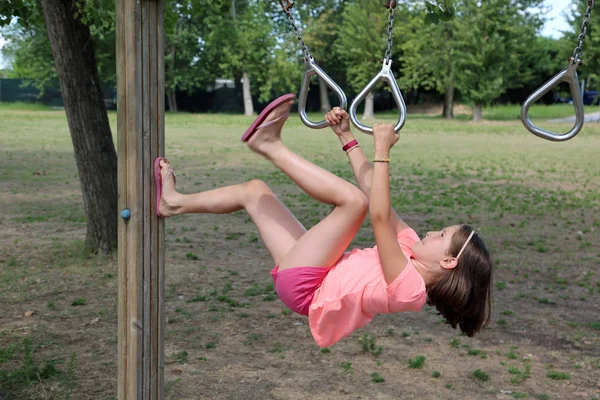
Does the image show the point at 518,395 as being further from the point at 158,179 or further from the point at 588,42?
the point at 588,42

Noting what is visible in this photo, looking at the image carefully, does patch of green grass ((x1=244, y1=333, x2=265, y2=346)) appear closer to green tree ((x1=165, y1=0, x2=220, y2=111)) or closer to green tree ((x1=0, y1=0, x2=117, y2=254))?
green tree ((x1=0, y1=0, x2=117, y2=254))

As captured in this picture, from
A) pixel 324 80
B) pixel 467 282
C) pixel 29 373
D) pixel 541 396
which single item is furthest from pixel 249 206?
pixel 541 396

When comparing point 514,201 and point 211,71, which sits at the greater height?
point 211,71

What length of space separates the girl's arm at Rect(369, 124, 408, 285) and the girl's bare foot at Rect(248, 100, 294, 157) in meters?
0.41

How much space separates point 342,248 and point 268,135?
0.57 m

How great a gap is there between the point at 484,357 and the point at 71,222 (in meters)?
5.69

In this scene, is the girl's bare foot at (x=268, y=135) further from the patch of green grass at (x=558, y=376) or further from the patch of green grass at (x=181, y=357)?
the patch of green grass at (x=558, y=376)

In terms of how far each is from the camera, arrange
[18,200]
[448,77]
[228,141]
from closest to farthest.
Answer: [18,200]
[228,141]
[448,77]

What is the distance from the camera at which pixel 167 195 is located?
3.04m

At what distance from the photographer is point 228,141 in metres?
21.8

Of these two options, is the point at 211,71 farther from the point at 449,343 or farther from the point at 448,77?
the point at 449,343

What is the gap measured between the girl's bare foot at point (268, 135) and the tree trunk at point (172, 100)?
40313 mm

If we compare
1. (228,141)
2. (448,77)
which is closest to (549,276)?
(228,141)

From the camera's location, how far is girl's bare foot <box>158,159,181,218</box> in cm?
303
